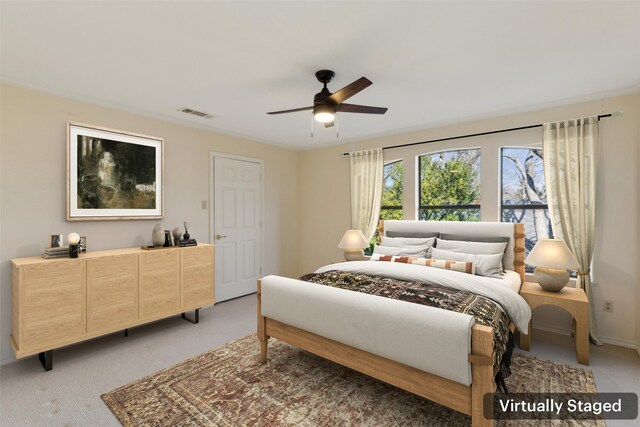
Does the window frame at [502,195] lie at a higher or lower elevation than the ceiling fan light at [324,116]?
lower

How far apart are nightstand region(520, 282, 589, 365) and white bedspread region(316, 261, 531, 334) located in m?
0.35

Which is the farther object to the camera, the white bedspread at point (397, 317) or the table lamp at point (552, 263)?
the table lamp at point (552, 263)

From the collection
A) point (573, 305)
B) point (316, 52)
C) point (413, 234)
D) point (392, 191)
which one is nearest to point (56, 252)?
point (316, 52)

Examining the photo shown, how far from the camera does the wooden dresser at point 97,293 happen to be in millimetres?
2514

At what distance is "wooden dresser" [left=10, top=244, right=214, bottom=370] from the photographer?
99.0 inches

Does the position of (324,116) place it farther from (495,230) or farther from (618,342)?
(618,342)

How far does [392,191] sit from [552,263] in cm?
230

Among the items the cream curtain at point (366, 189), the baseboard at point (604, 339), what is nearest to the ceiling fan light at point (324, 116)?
the cream curtain at point (366, 189)

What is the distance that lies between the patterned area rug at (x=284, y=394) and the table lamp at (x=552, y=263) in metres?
0.72

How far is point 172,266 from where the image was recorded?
3.43 m

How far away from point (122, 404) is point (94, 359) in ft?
3.18

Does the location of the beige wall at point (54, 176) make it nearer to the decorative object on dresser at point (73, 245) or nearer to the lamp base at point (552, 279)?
the decorative object on dresser at point (73, 245)

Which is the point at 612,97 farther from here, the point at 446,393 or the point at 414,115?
the point at 446,393

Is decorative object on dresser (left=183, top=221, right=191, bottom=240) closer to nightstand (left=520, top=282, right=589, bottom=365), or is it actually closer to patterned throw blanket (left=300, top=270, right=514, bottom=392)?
patterned throw blanket (left=300, top=270, right=514, bottom=392)
